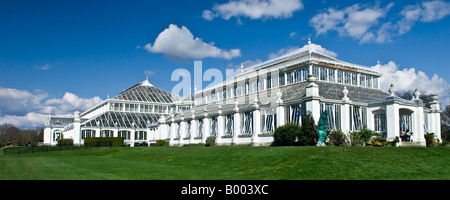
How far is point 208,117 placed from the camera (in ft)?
161

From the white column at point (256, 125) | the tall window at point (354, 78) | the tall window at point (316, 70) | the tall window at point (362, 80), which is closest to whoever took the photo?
the white column at point (256, 125)

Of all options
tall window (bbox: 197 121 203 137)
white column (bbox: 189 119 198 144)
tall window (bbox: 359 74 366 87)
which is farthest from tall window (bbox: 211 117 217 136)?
tall window (bbox: 359 74 366 87)

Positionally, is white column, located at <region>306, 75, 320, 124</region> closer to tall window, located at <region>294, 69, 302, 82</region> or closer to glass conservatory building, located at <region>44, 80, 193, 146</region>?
tall window, located at <region>294, 69, 302, 82</region>

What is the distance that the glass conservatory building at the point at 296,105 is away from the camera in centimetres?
3366

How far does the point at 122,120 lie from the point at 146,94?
1095 cm

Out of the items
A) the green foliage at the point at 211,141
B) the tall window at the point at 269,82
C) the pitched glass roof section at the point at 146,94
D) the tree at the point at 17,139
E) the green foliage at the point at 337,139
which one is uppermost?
the pitched glass roof section at the point at 146,94

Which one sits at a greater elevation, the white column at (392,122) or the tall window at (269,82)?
the tall window at (269,82)

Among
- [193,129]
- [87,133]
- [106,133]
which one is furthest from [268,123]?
[87,133]

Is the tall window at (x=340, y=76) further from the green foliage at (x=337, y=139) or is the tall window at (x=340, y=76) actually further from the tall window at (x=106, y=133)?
the tall window at (x=106, y=133)

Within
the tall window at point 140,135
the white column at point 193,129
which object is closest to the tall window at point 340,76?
the white column at point 193,129

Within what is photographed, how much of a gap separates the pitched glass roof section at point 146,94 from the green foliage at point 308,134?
5457 cm

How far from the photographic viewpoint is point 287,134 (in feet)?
102

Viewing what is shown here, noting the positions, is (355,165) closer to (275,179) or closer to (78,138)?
(275,179)
